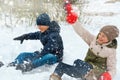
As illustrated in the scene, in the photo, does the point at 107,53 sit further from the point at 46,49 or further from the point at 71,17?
the point at 46,49

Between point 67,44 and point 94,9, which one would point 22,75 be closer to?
point 67,44

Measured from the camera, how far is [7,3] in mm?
7559

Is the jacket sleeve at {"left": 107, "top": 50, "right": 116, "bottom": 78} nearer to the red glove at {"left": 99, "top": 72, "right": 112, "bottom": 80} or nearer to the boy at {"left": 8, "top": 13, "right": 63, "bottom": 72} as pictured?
the red glove at {"left": 99, "top": 72, "right": 112, "bottom": 80}

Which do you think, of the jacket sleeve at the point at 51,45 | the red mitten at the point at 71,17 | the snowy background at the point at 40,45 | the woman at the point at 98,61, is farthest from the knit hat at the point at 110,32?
the jacket sleeve at the point at 51,45

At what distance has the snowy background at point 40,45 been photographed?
446 centimetres

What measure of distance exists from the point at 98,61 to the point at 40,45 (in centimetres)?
175

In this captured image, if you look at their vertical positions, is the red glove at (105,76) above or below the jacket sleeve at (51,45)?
below

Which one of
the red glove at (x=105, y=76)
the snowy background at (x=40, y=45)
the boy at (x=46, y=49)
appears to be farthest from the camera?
the boy at (x=46, y=49)

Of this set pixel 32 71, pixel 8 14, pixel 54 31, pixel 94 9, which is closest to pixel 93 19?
pixel 94 9

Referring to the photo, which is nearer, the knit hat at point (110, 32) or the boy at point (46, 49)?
the knit hat at point (110, 32)

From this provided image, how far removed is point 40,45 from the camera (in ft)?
19.2

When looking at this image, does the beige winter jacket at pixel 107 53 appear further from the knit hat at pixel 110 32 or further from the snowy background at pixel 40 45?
the snowy background at pixel 40 45

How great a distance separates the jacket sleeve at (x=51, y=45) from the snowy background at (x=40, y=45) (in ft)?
0.72

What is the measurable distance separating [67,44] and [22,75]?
164cm
